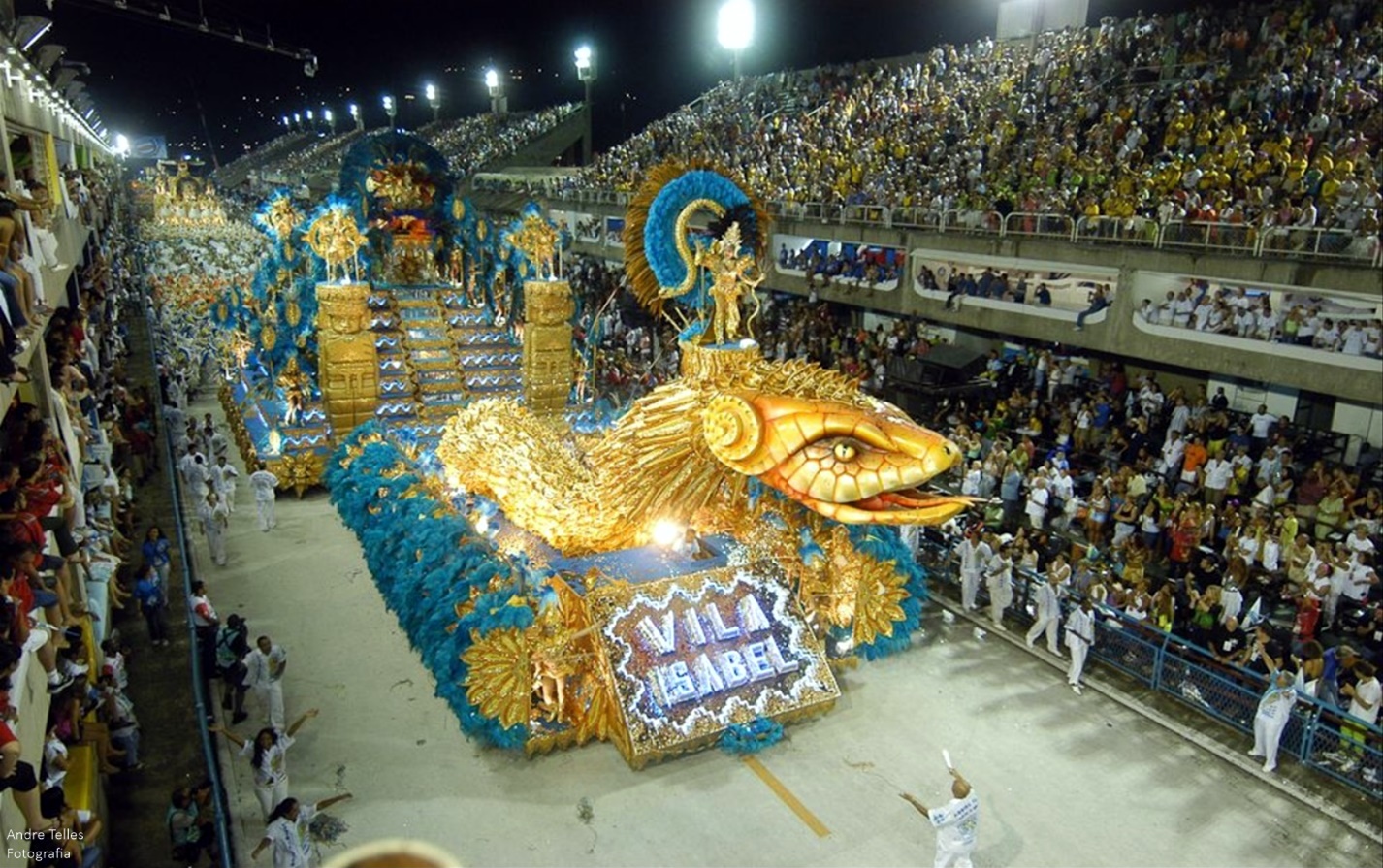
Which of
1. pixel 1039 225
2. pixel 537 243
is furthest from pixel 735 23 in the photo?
pixel 537 243

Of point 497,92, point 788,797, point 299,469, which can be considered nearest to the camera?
point 788,797

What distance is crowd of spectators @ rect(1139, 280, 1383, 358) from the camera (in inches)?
465

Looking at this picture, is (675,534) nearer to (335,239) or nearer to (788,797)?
(788,797)

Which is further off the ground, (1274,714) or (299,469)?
(299,469)

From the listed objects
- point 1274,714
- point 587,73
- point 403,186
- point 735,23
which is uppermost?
point 735,23

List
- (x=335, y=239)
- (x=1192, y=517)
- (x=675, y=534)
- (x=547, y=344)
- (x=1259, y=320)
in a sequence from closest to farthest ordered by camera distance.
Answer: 1. (x=675, y=534)
2. (x=1192, y=517)
3. (x=335, y=239)
4. (x=1259, y=320)
5. (x=547, y=344)

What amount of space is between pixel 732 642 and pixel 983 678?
2.99 meters

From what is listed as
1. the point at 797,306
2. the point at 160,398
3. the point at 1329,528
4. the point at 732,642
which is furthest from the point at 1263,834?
the point at 160,398

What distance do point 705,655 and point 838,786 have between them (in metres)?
1.53

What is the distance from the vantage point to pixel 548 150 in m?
43.0

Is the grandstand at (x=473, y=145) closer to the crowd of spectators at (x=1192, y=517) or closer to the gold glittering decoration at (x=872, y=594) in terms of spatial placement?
the crowd of spectators at (x=1192, y=517)

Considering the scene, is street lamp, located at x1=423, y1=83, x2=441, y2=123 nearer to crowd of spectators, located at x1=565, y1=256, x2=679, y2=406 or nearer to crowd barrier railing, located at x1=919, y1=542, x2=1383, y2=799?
crowd of spectators, located at x1=565, y1=256, x2=679, y2=406

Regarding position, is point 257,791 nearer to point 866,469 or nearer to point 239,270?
point 866,469

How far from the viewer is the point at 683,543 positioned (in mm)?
8789
